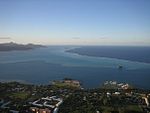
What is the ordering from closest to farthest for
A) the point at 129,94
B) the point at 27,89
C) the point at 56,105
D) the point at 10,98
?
the point at 56,105, the point at 10,98, the point at 129,94, the point at 27,89

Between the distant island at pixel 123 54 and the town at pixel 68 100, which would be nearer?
the town at pixel 68 100

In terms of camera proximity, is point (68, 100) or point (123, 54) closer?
point (68, 100)

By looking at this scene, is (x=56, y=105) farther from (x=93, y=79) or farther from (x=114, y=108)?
(x=93, y=79)

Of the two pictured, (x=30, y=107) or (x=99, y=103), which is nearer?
(x=30, y=107)

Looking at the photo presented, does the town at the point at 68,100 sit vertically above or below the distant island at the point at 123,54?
below

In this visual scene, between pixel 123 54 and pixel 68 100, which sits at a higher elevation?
pixel 123 54

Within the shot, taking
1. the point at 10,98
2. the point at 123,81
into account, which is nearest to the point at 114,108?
the point at 10,98

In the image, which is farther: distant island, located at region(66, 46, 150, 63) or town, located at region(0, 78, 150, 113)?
distant island, located at region(66, 46, 150, 63)

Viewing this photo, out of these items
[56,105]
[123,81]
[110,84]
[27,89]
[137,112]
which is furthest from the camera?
[123,81]
